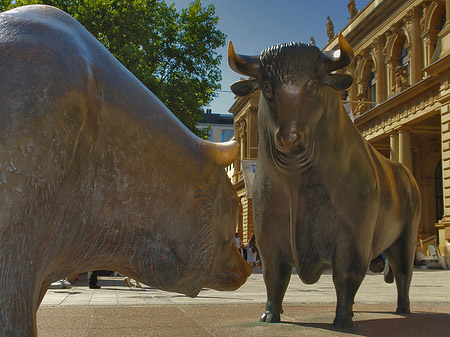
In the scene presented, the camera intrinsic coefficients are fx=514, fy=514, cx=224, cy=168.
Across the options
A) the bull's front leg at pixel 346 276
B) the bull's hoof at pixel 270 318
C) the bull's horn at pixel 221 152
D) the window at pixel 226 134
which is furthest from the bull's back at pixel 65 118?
the window at pixel 226 134

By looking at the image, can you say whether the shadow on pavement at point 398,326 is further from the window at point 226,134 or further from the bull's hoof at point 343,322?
the window at point 226,134

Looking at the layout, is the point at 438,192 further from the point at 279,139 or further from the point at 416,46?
the point at 279,139

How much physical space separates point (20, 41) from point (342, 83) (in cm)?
255

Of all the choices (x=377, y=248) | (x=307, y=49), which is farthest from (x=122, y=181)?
(x=377, y=248)

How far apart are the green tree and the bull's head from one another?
1786 cm

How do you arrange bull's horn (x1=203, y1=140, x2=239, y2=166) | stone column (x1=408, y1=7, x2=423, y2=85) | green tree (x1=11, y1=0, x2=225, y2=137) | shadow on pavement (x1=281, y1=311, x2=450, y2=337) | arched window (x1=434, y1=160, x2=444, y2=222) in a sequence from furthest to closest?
arched window (x1=434, y1=160, x2=444, y2=222) → stone column (x1=408, y1=7, x2=423, y2=85) → green tree (x1=11, y1=0, x2=225, y2=137) → shadow on pavement (x1=281, y1=311, x2=450, y2=337) → bull's horn (x1=203, y1=140, x2=239, y2=166)

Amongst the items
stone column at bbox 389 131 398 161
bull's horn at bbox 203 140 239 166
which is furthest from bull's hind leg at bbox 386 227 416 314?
stone column at bbox 389 131 398 161

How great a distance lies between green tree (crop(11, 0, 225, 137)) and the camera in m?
21.5

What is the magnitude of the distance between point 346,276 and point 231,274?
6.51ft

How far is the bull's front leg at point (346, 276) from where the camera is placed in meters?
3.65

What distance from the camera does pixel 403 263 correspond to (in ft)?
16.4

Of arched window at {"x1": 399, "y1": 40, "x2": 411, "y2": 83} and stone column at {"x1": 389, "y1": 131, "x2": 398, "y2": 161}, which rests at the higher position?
arched window at {"x1": 399, "y1": 40, "x2": 411, "y2": 83}

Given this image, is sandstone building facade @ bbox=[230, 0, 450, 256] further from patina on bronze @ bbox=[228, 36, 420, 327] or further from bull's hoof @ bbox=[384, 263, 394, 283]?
patina on bronze @ bbox=[228, 36, 420, 327]

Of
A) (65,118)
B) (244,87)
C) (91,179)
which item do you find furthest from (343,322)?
(65,118)
